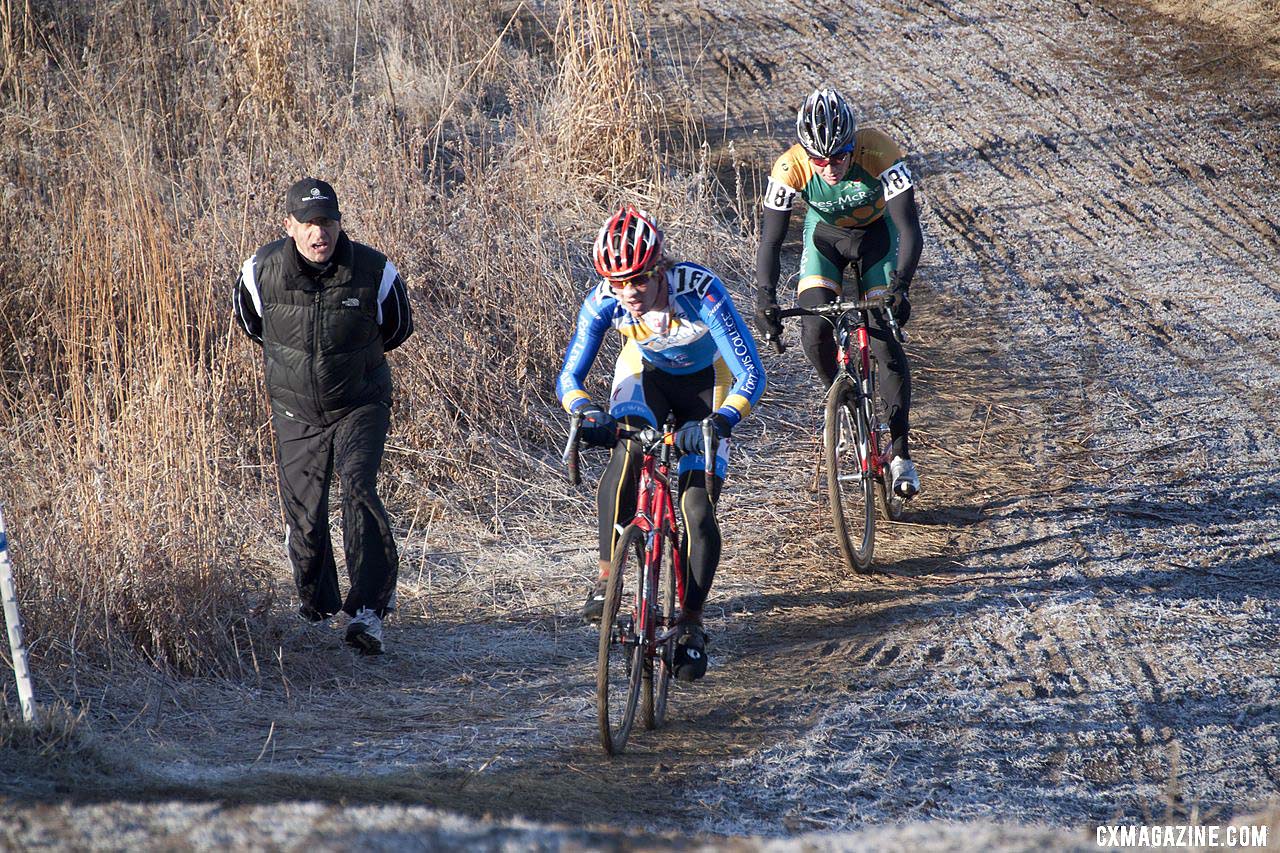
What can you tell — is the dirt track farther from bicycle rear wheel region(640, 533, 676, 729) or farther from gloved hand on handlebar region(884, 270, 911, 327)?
gloved hand on handlebar region(884, 270, 911, 327)

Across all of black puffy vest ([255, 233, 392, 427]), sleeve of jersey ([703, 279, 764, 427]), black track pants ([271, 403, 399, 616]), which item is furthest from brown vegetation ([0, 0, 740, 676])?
sleeve of jersey ([703, 279, 764, 427])

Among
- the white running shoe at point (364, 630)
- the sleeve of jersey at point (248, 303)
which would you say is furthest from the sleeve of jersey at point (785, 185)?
the white running shoe at point (364, 630)

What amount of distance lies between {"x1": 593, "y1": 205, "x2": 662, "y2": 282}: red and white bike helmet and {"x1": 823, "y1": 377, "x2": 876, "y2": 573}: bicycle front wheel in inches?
72.6

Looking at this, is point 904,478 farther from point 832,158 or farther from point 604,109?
point 604,109

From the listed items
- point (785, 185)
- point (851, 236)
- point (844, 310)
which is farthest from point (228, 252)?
point (844, 310)

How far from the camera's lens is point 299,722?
494 centimetres

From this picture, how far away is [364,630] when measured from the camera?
5.39 m

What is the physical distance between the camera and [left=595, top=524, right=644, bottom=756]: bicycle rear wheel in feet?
14.3

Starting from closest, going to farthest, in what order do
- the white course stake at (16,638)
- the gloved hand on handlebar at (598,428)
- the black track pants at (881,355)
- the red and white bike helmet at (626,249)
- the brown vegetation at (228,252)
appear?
1. the white course stake at (16,638)
2. the gloved hand on handlebar at (598,428)
3. the red and white bike helmet at (626,249)
4. the brown vegetation at (228,252)
5. the black track pants at (881,355)

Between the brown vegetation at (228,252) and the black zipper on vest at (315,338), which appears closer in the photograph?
the black zipper on vest at (315,338)

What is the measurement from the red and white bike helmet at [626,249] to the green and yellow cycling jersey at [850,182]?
2.04 m

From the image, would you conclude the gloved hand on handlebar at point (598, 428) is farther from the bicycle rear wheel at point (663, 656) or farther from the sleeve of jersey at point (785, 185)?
the sleeve of jersey at point (785, 185)

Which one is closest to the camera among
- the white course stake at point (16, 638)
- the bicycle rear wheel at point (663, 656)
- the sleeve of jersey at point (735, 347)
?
the white course stake at point (16, 638)

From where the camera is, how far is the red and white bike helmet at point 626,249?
15.2 ft
